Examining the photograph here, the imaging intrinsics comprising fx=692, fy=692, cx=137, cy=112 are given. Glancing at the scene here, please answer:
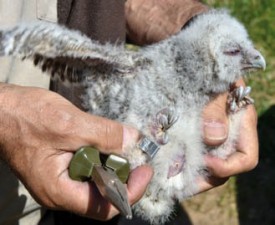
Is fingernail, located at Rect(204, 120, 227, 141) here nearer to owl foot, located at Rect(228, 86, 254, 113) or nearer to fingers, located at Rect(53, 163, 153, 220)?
Result: owl foot, located at Rect(228, 86, 254, 113)

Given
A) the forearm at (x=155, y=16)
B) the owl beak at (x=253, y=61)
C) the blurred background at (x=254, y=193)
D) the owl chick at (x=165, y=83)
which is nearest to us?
the owl chick at (x=165, y=83)

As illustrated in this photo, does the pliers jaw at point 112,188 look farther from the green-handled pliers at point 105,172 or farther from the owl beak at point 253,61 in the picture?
the owl beak at point 253,61

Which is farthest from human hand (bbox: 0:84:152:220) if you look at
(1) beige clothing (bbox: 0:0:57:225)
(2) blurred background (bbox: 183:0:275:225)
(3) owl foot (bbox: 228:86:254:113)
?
(2) blurred background (bbox: 183:0:275:225)

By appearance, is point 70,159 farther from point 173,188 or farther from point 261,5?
point 261,5

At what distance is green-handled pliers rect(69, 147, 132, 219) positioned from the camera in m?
1.61

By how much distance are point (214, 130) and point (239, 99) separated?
14 cm

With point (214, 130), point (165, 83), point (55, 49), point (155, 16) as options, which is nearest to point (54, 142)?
point (55, 49)

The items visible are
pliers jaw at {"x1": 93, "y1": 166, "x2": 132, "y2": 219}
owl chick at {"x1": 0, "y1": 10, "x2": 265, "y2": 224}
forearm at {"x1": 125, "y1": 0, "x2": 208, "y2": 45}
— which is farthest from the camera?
forearm at {"x1": 125, "y1": 0, "x2": 208, "y2": 45}

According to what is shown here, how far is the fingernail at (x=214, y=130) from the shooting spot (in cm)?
207

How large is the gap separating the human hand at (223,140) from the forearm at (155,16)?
1.18ft

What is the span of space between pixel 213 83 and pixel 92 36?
0.44 m

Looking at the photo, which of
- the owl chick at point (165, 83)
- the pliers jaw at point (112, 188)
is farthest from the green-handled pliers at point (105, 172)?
the owl chick at point (165, 83)

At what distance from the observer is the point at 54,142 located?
179 centimetres

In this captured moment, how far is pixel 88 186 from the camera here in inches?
71.1
